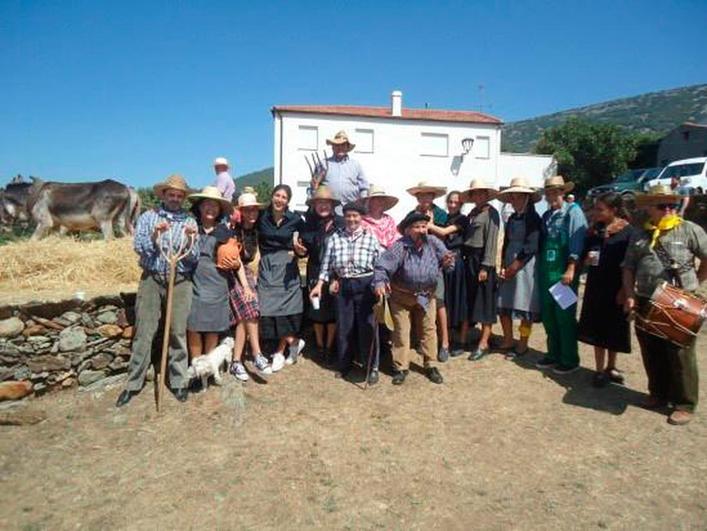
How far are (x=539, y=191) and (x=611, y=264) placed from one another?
4.16 ft

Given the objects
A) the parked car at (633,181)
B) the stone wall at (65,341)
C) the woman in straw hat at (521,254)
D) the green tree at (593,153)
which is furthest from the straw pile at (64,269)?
the green tree at (593,153)

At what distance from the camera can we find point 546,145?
39.6 metres

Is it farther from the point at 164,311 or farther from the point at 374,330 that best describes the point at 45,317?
the point at 374,330

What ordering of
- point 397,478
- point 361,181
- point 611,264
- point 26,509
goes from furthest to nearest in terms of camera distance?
point 361,181 < point 611,264 < point 397,478 < point 26,509

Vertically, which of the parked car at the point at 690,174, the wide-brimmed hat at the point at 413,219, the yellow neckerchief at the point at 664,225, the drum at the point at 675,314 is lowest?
the drum at the point at 675,314

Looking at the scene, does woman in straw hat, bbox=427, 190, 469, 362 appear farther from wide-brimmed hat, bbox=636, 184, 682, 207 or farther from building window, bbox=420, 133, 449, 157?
building window, bbox=420, 133, 449, 157

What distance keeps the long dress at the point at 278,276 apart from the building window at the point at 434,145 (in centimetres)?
2451

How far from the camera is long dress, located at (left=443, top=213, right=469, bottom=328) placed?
5.52 metres

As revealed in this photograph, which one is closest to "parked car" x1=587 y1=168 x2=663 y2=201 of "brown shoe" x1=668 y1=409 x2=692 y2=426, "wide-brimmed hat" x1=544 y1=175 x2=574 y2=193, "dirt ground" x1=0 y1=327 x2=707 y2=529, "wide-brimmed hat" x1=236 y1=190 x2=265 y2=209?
"wide-brimmed hat" x1=544 y1=175 x2=574 y2=193

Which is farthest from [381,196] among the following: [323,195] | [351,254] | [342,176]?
[342,176]

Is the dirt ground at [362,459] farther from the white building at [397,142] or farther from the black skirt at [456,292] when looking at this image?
the white building at [397,142]

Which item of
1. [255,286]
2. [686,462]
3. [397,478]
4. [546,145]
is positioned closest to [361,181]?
[255,286]

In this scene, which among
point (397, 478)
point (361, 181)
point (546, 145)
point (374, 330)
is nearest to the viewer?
point (397, 478)

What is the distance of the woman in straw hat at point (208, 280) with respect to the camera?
4.62 metres
